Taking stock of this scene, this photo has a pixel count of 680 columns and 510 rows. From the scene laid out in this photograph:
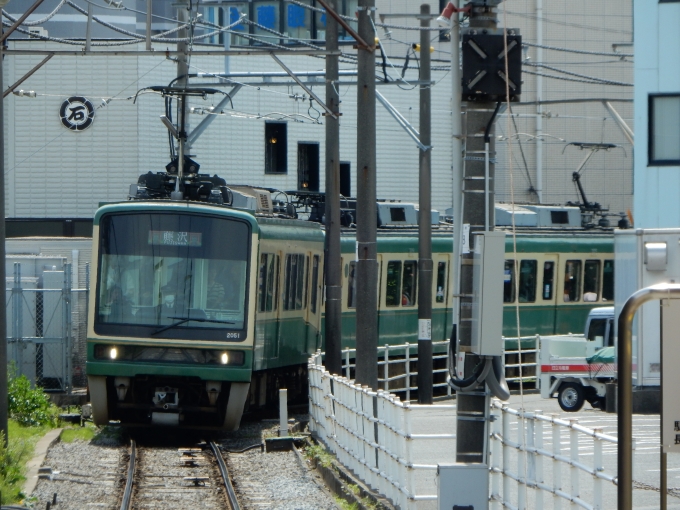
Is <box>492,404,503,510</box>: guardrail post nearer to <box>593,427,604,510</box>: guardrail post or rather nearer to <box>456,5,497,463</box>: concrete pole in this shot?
<box>456,5,497,463</box>: concrete pole

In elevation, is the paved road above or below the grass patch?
above

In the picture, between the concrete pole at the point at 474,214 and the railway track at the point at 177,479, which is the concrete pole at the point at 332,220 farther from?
the concrete pole at the point at 474,214

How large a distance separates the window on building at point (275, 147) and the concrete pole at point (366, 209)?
791 inches

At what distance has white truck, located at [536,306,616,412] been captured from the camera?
727 inches

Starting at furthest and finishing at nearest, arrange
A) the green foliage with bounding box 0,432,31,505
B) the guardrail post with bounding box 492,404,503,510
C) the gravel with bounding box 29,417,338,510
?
the gravel with bounding box 29,417,338,510 → the green foliage with bounding box 0,432,31,505 → the guardrail post with bounding box 492,404,503,510

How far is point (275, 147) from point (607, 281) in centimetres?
1105

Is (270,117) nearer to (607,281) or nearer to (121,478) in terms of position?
(607,281)

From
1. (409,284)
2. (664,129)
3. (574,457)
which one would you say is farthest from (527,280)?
(574,457)

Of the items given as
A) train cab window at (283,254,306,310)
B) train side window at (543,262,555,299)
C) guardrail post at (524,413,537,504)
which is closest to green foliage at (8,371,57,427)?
train cab window at (283,254,306,310)

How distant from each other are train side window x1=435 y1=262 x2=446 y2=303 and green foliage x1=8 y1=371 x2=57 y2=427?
10.9 m

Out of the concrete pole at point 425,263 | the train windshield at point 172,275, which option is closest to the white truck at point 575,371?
the concrete pole at point 425,263

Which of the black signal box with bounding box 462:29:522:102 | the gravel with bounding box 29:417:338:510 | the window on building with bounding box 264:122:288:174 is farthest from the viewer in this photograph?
the window on building with bounding box 264:122:288:174

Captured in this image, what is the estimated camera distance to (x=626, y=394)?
487 cm

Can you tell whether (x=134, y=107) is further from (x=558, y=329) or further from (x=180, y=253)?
(x=180, y=253)
